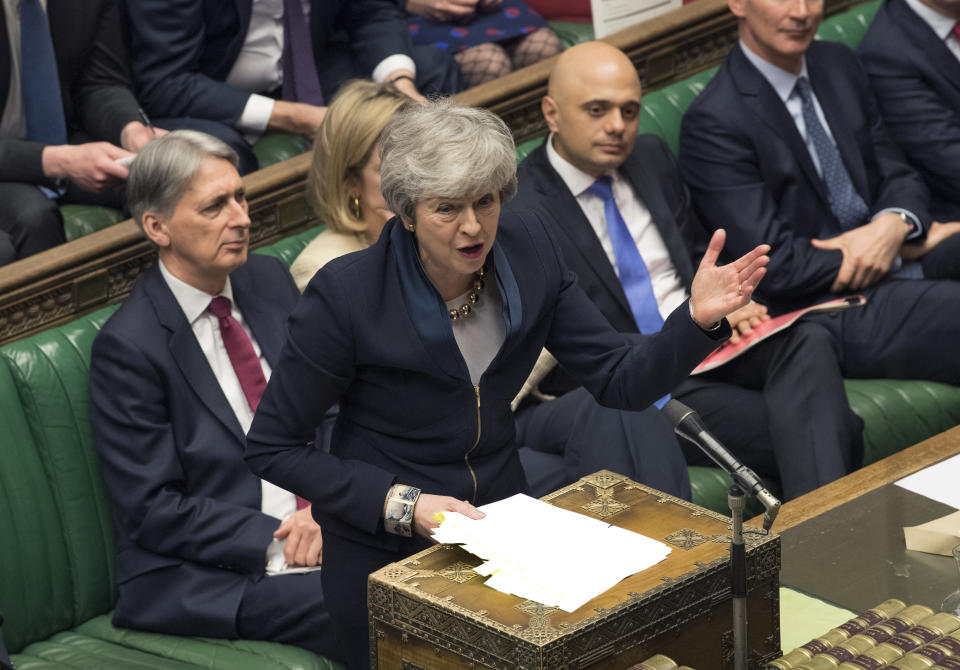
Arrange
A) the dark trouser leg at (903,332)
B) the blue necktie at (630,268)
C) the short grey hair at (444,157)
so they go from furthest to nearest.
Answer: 1. the dark trouser leg at (903,332)
2. the blue necktie at (630,268)
3. the short grey hair at (444,157)

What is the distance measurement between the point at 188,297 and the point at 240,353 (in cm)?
15

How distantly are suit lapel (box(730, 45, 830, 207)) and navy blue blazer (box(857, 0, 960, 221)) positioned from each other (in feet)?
1.42

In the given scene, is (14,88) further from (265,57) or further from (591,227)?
(591,227)

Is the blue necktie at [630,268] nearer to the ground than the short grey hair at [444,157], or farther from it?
nearer to the ground

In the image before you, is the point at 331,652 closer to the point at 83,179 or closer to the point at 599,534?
the point at 599,534

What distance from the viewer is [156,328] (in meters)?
2.79

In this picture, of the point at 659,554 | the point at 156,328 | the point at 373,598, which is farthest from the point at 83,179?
the point at 659,554

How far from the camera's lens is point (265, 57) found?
378 cm

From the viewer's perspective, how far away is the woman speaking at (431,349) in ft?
6.97

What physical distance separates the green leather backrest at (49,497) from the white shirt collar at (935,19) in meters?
2.45

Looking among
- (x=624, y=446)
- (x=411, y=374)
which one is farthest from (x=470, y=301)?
(x=624, y=446)

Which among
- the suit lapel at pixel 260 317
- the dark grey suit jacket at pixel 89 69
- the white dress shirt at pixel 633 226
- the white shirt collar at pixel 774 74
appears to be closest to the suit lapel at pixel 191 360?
the suit lapel at pixel 260 317

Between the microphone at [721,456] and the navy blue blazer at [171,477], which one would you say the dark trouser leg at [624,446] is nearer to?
the navy blue blazer at [171,477]

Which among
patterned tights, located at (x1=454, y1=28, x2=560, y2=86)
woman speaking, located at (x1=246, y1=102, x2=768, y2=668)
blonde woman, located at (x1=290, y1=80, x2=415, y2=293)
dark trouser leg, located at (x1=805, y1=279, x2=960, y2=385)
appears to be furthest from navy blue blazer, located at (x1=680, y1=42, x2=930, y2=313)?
woman speaking, located at (x1=246, y1=102, x2=768, y2=668)
